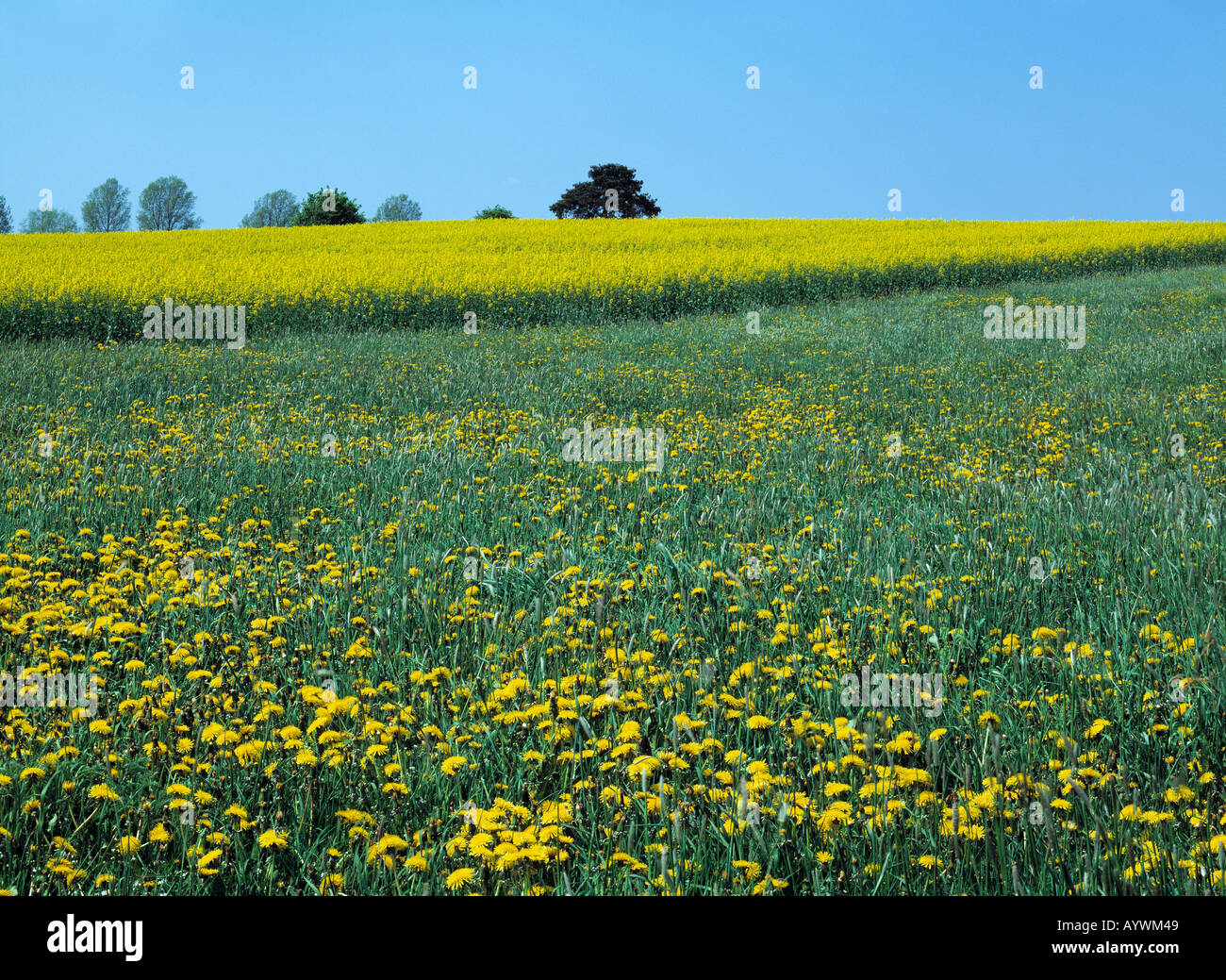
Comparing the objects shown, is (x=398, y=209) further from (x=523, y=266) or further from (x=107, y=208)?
(x=523, y=266)

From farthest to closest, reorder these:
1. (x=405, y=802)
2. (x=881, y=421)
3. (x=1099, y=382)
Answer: (x=1099, y=382), (x=881, y=421), (x=405, y=802)

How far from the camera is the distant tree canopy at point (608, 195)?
59.3 meters

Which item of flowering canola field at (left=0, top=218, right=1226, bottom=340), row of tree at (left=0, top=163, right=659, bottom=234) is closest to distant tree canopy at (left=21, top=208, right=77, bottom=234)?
row of tree at (left=0, top=163, right=659, bottom=234)

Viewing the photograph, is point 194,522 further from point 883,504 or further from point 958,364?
point 958,364

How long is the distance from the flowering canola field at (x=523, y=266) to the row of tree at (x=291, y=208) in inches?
721

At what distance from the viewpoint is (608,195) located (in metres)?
57.9

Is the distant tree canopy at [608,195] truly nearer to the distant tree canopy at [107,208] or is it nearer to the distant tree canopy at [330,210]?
the distant tree canopy at [330,210]

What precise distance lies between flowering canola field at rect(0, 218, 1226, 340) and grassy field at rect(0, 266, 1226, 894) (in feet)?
33.4

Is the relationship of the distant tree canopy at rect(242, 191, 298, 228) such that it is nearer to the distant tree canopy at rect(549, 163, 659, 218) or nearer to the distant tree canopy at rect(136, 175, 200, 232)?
the distant tree canopy at rect(136, 175, 200, 232)

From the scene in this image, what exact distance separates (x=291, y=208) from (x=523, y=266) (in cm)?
6958

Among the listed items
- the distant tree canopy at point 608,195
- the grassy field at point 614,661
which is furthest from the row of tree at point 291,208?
the grassy field at point 614,661
